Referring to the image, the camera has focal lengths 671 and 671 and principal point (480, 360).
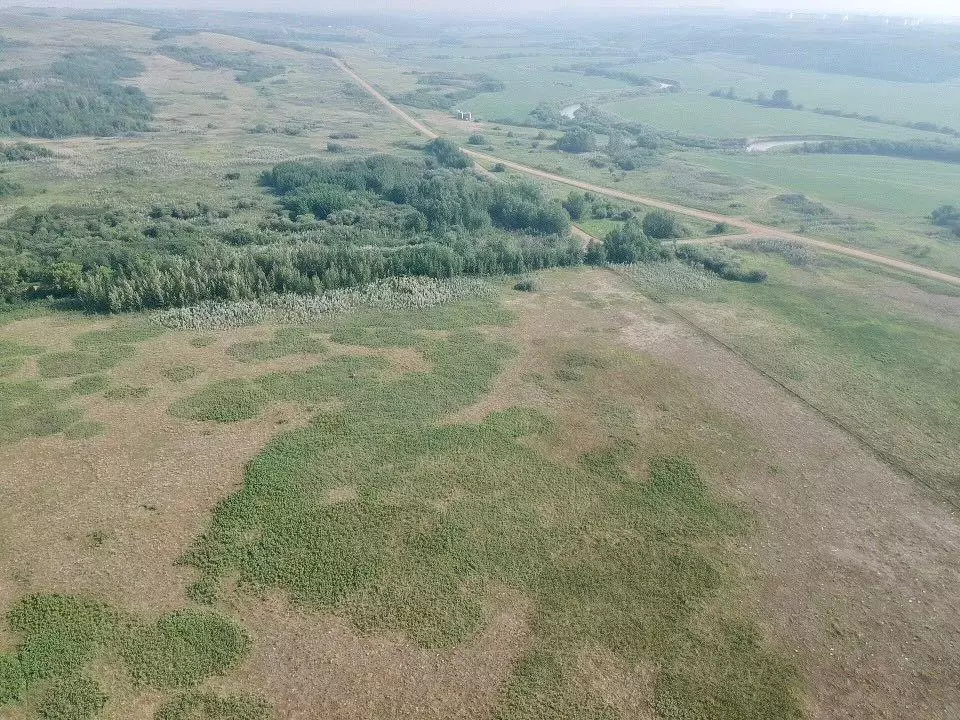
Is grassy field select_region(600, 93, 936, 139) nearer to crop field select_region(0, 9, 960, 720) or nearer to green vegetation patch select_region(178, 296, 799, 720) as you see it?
crop field select_region(0, 9, 960, 720)

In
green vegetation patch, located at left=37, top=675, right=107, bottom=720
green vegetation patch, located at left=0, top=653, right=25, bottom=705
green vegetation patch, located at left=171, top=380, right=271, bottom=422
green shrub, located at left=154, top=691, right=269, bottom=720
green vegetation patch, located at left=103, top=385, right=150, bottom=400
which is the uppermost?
green vegetation patch, located at left=0, top=653, right=25, bottom=705

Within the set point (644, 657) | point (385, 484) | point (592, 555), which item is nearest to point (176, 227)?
point (385, 484)

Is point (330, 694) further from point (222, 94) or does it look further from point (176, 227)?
point (222, 94)

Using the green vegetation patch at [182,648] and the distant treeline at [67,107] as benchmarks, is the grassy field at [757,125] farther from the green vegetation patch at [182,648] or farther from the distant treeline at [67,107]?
the green vegetation patch at [182,648]

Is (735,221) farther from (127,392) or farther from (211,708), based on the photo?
(211,708)

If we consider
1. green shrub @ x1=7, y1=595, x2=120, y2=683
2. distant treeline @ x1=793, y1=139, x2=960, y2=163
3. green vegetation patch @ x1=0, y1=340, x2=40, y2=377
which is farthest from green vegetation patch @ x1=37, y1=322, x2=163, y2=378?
distant treeline @ x1=793, y1=139, x2=960, y2=163

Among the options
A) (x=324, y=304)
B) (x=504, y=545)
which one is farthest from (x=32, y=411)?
(x=504, y=545)
